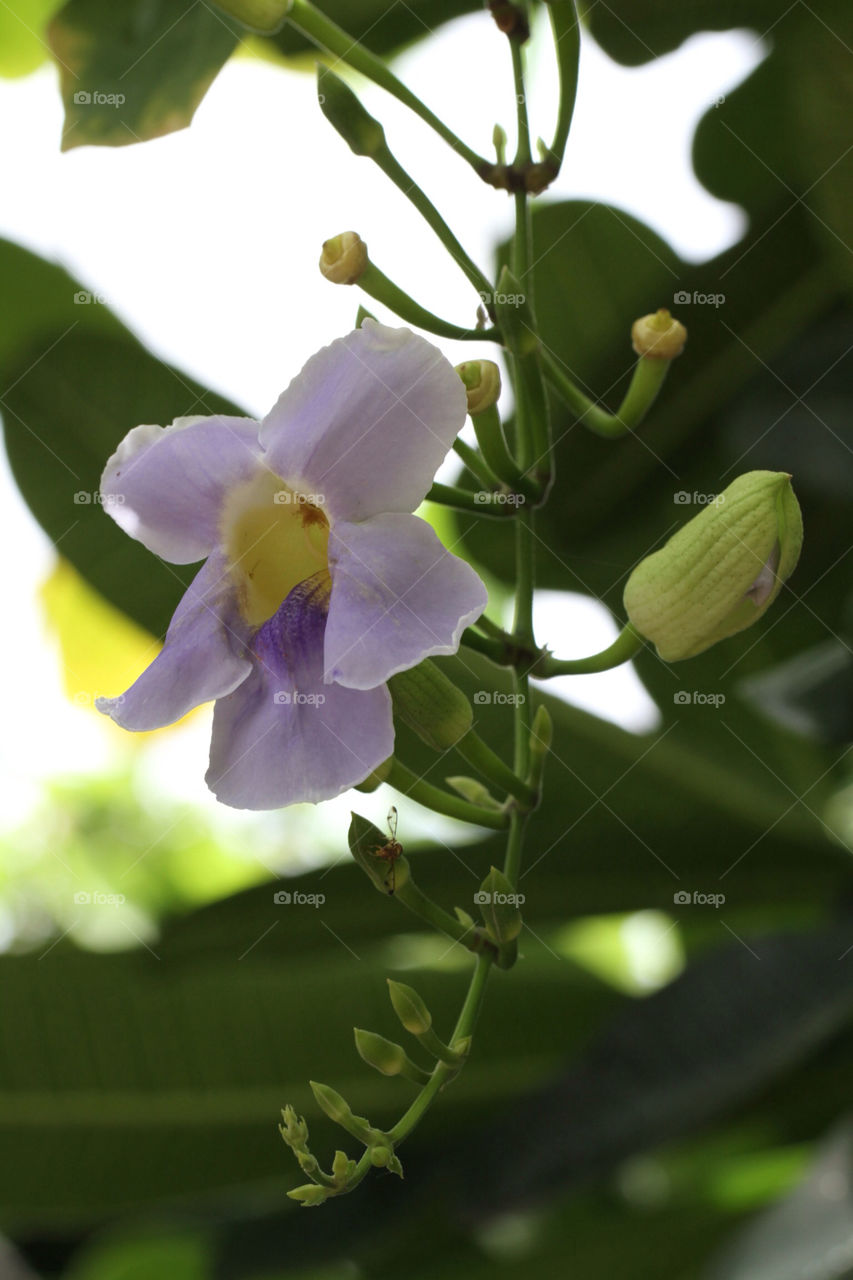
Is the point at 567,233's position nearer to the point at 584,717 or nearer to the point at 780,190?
the point at 780,190

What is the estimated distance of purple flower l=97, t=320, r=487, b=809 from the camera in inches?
21.4

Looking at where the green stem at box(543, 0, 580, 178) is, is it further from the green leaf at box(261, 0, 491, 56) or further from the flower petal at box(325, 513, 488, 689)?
the green leaf at box(261, 0, 491, 56)

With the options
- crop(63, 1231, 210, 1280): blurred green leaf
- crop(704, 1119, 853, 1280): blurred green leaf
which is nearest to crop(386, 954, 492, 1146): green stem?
crop(704, 1119, 853, 1280): blurred green leaf

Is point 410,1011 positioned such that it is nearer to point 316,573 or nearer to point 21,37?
point 316,573

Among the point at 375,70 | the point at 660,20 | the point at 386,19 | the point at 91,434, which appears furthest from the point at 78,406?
the point at 375,70

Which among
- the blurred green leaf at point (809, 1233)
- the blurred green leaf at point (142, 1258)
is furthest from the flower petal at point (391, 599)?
the blurred green leaf at point (142, 1258)

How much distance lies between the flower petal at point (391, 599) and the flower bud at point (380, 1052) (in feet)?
0.57

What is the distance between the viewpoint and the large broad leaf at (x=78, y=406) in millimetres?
1430

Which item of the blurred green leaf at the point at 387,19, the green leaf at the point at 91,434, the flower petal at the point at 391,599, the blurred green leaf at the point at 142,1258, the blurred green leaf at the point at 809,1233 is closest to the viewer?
the flower petal at the point at 391,599

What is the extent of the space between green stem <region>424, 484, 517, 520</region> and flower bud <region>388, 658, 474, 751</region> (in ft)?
0.36

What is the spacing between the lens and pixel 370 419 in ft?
1.88

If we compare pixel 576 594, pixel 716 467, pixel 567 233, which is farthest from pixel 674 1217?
pixel 567 233

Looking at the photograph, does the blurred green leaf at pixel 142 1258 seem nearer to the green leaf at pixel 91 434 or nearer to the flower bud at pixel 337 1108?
the green leaf at pixel 91 434

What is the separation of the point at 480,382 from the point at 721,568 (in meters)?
0.15
